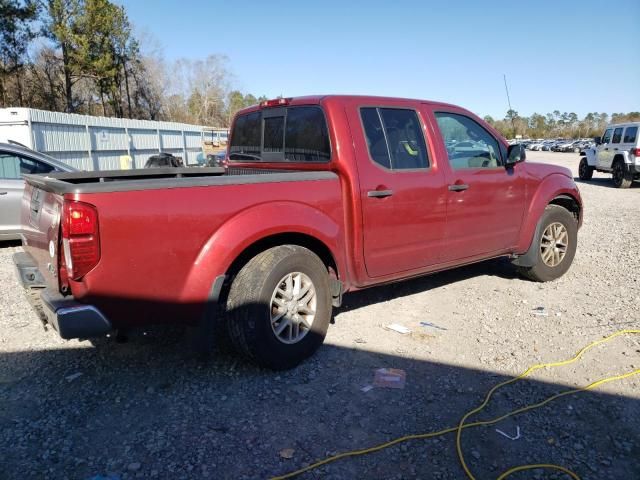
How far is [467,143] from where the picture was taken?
4637 millimetres

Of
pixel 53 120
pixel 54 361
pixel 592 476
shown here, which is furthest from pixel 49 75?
pixel 592 476

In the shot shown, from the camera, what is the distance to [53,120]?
16578 millimetres

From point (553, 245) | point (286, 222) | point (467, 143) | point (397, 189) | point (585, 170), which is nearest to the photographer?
point (286, 222)

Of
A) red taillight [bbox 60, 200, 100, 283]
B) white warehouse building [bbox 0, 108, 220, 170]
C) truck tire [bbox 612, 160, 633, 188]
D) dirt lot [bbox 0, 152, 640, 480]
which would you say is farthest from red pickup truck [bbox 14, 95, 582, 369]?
truck tire [bbox 612, 160, 633, 188]

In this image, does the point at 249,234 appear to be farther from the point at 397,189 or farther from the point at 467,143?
the point at 467,143

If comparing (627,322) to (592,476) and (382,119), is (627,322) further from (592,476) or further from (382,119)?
(382,119)

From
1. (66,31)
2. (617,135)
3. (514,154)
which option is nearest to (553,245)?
(514,154)

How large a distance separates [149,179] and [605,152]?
1926cm

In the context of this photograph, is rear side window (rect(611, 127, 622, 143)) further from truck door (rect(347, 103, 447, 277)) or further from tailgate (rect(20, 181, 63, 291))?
tailgate (rect(20, 181, 63, 291))

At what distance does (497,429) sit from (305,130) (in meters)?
2.60

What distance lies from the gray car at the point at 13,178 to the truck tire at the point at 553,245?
623 cm

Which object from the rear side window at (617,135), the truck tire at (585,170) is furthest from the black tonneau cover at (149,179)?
the truck tire at (585,170)

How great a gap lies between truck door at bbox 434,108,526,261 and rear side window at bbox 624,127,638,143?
1429cm

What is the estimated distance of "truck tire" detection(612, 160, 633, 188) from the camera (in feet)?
54.2
